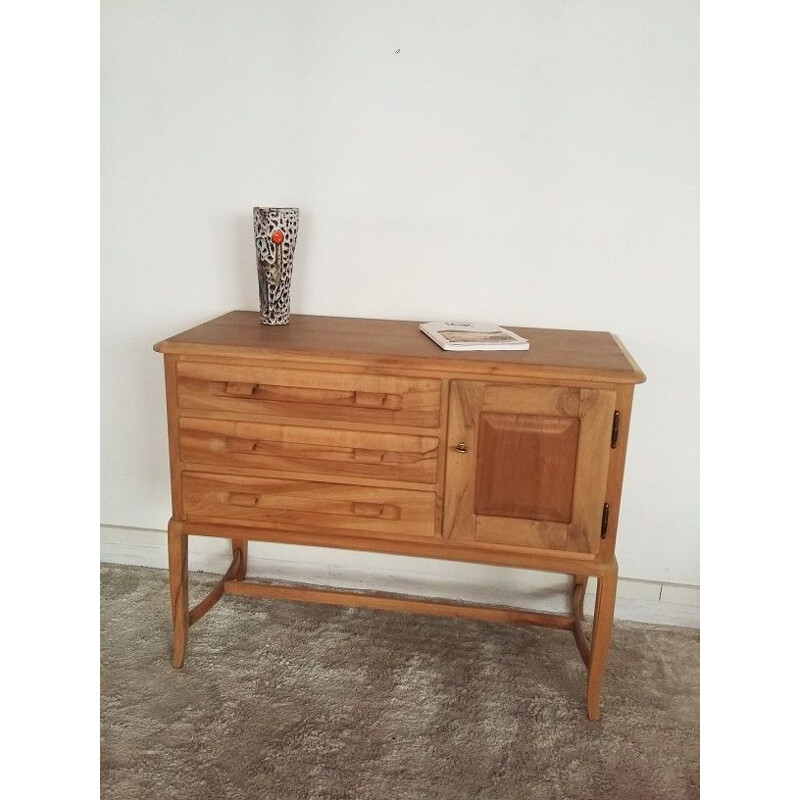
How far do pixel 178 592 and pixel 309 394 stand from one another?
64 cm

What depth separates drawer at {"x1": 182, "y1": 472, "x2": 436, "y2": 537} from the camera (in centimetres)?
171

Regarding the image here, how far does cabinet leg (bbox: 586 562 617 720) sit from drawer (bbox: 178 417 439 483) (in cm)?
46

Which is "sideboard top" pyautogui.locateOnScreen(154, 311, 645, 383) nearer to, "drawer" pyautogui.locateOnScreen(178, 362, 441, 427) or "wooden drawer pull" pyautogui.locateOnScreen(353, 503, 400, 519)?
"drawer" pyautogui.locateOnScreen(178, 362, 441, 427)

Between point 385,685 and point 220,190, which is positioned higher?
point 220,190

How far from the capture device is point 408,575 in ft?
7.40

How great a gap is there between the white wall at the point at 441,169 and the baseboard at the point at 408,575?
0.34 feet

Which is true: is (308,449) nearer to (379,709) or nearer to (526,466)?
(526,466)

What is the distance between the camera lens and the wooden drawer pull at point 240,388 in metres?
1.70

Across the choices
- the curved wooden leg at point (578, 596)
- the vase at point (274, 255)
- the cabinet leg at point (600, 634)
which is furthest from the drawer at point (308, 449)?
the curved wooden leg at point (578, 596)

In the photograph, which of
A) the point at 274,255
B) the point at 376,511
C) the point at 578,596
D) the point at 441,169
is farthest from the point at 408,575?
the point at 441,169
